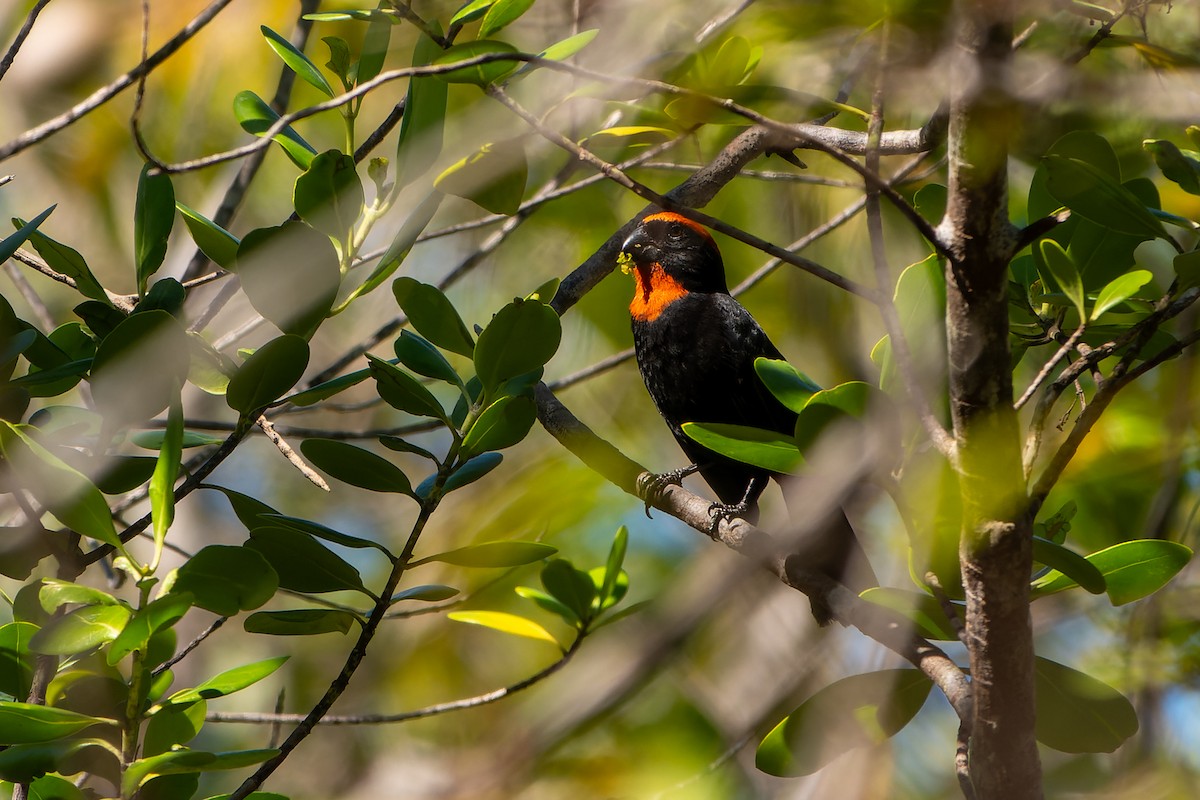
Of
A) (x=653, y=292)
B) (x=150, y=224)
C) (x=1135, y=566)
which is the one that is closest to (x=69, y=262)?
(x=150, y=224)

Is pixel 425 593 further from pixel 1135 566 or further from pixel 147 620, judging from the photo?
pixel 1135 566

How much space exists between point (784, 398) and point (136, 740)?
3.27 ft

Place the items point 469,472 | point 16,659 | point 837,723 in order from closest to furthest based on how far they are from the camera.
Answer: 1. point 16,659
2. point 837,723
3. point 469,472

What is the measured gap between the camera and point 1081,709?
59.6 inches

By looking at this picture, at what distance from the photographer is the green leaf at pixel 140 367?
1375 millimetres

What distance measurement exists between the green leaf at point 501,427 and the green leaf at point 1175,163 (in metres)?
0.96

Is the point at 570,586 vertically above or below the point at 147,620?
below

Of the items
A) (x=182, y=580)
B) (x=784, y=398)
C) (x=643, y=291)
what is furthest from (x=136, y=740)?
(x=643, y=291)

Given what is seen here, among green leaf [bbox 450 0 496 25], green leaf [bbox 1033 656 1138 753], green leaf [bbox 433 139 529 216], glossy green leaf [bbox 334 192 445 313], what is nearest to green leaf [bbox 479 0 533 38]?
green leaf [bbox 450 0 496 25]

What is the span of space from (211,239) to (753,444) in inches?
35.0

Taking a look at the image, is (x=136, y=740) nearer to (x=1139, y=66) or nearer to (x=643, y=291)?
(x=1139, y=66)

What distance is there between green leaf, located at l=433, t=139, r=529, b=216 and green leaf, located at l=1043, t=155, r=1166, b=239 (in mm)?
965

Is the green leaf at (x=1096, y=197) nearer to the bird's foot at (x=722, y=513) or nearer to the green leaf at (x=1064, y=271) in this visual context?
the green leaf at (x=1064, y=271)

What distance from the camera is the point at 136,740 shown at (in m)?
1.36
